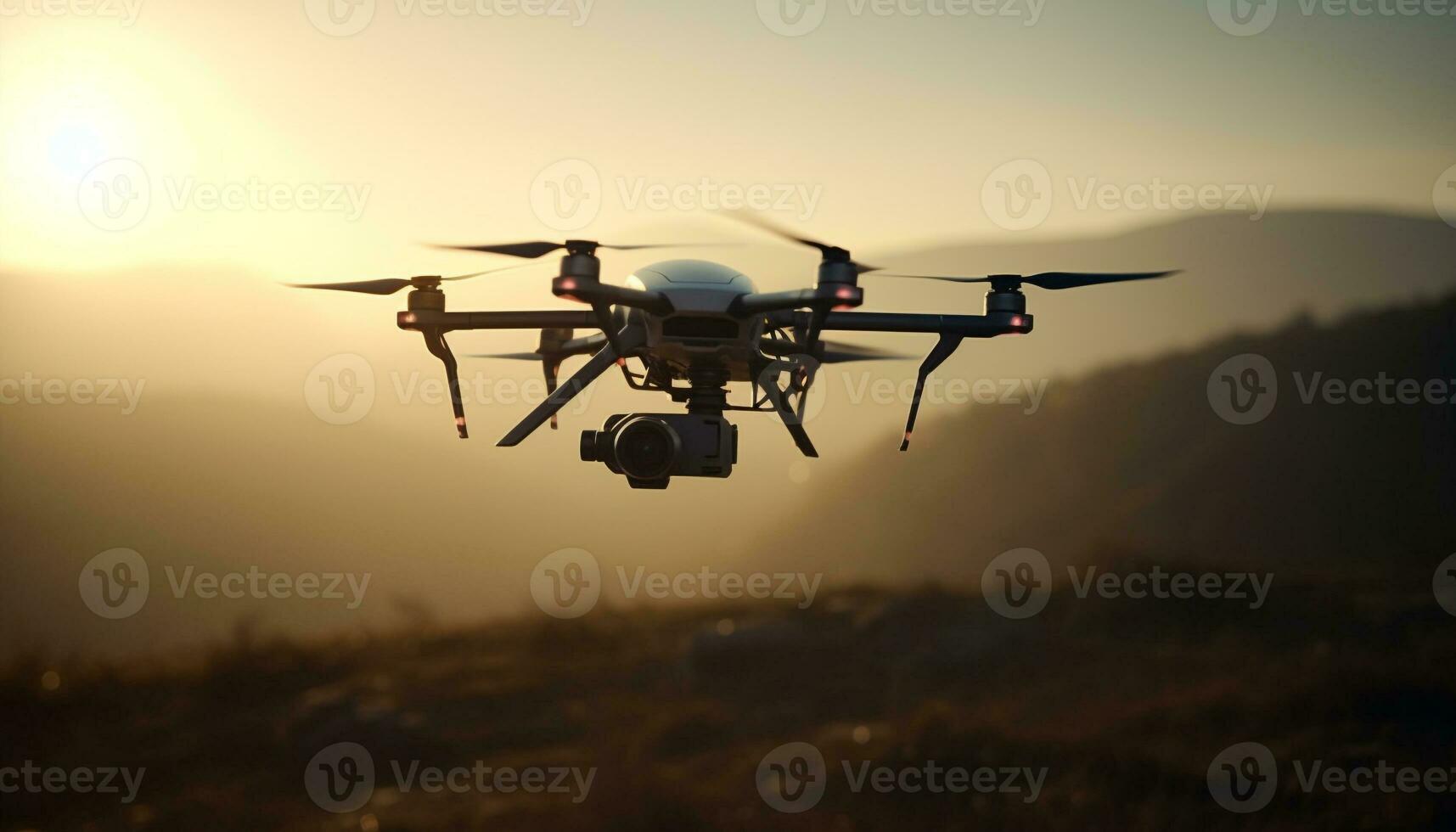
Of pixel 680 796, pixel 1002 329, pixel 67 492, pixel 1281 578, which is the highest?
pixel 1002 329

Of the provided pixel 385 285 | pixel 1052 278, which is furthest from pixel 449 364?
pixel 1052 278

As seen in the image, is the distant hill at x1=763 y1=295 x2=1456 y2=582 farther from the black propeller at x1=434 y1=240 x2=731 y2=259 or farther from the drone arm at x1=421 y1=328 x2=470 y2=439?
the black propeller at x1=434 y1=240 x2=731 y2=259

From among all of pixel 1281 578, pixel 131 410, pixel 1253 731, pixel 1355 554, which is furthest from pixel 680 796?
pixel 1355 554

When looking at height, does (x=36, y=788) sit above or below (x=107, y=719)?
below

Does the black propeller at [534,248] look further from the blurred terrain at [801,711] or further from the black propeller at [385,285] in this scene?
the blurred terrain at [801,711]

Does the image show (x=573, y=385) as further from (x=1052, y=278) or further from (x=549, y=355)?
(x=1052, y=278)

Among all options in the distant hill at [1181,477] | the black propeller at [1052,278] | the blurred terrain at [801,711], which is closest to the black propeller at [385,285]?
the black propeller at [1052,278]

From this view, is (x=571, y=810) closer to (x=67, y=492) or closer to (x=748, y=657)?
(x=748, y=657)
